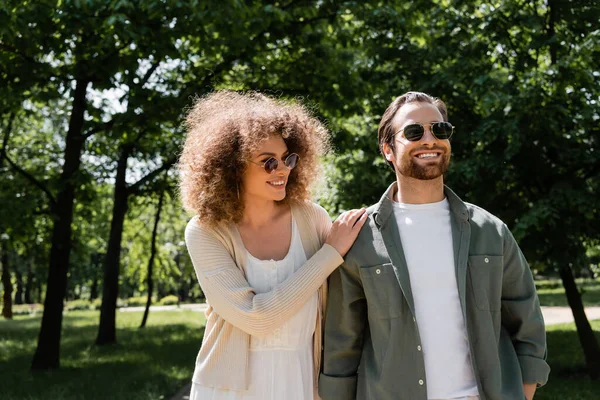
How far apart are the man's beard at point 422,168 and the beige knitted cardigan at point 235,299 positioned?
484 millimetres

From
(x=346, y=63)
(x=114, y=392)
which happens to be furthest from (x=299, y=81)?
(x=114, y=392)

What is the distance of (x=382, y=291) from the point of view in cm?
298

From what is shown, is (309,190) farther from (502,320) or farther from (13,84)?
(13,84)

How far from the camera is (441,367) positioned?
9.43ft

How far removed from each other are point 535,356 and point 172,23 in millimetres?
6838

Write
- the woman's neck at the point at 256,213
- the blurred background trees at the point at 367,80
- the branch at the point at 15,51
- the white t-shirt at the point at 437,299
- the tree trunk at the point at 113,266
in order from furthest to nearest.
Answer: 1. the tree trunk at the point at 113,266
2. the branch at the point at 15,51
3. the blurred background trees at the point at 367,80
4. the woman's neck at the point at 256,213
5. the white t-shirt at the point at 437,299

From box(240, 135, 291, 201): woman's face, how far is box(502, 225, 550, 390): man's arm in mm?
1051

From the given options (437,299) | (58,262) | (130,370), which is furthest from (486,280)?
(58,262)

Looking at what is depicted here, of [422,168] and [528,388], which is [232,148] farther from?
[528,388]

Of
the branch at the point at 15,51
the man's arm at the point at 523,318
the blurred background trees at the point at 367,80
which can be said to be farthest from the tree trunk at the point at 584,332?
the branch at the point at 15,51

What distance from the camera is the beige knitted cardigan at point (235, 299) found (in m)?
3.02

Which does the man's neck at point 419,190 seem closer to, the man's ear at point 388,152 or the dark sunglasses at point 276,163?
the man's ear at point 388,152

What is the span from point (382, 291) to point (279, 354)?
553 millimetres

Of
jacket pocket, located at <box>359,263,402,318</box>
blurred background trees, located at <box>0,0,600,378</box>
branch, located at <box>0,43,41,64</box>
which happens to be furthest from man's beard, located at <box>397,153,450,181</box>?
branch, located at <box>0,43,41,64</box>
